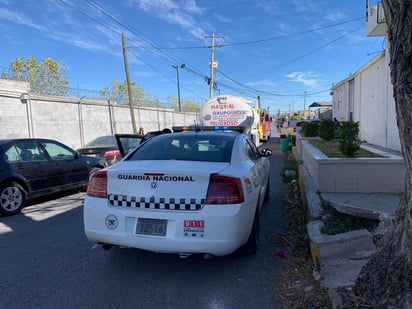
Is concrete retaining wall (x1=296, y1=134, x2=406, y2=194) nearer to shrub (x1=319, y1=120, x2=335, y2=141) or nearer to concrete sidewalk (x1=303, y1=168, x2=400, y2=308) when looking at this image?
concrete sidewalk (x1=303, y1=168, x2=400, y2=308)

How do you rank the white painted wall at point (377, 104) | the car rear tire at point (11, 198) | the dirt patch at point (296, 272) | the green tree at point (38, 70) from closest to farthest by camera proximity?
the dirt patch at point (296, 272)
the car rear tire at point (11, 198)
the white painted wall at point (377, 104)
the green tree at point (38, 70)

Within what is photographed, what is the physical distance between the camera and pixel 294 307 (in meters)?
2.99

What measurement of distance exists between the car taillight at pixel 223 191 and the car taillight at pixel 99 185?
1186 mm

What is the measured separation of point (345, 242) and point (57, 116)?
17.3m

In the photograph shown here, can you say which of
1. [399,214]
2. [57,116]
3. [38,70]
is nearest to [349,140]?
[399,214]

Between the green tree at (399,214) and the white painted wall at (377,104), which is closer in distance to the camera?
the green tree at (399,214)

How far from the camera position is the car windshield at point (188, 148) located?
4.11 m

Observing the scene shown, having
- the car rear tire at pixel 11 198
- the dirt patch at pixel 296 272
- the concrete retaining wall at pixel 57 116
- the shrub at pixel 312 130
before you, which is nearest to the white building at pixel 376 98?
the shrub at pixel 312 130

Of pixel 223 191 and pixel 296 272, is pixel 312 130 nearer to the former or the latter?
pixel 296 272

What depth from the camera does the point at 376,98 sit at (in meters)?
10.3

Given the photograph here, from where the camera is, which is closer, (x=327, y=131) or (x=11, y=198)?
(x=11, y=198)

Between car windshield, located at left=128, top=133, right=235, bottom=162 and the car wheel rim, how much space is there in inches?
141

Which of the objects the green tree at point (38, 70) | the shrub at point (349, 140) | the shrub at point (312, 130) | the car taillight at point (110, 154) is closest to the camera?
the shrub at point (349, 140)

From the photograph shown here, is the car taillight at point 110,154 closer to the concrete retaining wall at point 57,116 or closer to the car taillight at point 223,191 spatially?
the concrete retaining wall at point 57,116
